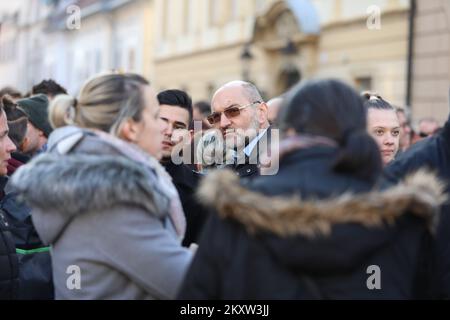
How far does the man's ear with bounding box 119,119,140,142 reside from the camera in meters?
3.02

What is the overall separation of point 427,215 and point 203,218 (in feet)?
6.47

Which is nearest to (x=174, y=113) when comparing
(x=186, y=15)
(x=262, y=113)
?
(x=262, y=113)

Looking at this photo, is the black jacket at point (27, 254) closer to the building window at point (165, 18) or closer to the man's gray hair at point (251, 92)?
the man's gray hair at point (251, 92)

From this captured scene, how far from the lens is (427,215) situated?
8.50ft

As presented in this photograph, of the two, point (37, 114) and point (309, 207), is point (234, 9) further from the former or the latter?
point (309, 207)

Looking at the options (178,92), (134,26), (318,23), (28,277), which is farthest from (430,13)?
(134,26)

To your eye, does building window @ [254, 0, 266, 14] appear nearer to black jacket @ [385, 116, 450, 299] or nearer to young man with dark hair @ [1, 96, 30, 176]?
young man with dark hair @ [1, 96, 30, 176]

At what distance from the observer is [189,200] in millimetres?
4445

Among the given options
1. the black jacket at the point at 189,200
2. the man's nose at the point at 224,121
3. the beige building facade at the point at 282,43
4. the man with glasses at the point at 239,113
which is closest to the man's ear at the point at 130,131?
the black jacket at the point at 189,200

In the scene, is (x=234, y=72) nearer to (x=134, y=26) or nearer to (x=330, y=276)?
(x=134, y=26)

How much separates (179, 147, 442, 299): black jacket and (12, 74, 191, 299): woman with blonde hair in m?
0.28

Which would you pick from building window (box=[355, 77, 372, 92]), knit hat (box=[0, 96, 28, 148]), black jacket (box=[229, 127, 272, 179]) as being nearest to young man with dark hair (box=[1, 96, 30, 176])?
knit hat (box=[0, 96, 28, 148])

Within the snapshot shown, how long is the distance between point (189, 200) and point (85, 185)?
1.67 metres

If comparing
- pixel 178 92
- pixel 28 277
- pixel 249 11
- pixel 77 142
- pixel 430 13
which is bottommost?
pixel 28 277
